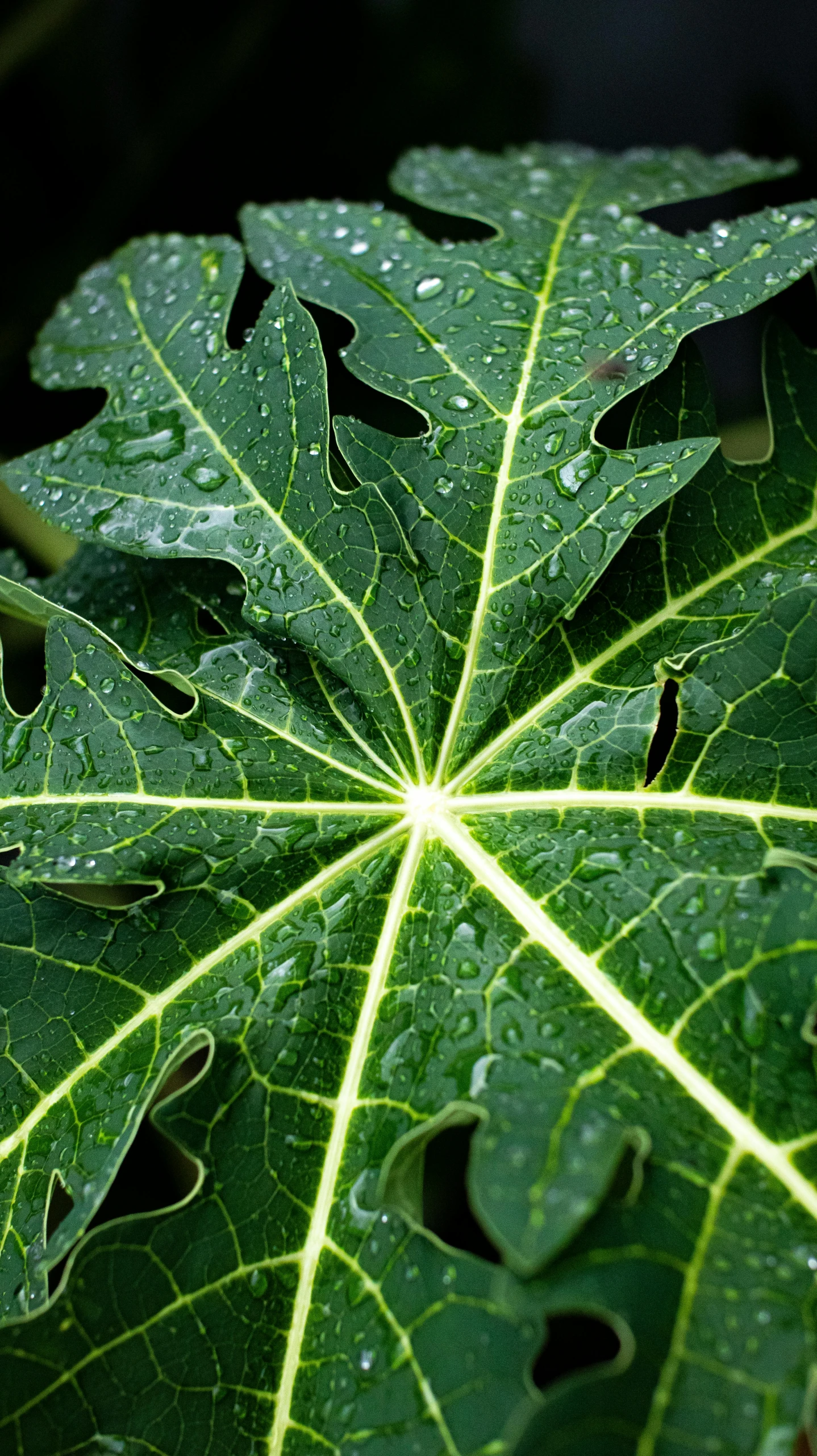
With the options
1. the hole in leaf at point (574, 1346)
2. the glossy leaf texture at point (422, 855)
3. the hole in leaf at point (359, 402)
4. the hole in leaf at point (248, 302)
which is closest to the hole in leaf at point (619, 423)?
the glossy leaf texture at point (422, 855)

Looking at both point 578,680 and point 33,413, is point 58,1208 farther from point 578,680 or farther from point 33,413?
point 33,413

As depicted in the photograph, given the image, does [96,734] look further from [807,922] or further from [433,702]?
[807,922]

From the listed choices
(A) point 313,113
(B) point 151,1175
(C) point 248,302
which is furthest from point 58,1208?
(A) point 313,113

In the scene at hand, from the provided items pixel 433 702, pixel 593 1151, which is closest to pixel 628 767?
pixel 433 702

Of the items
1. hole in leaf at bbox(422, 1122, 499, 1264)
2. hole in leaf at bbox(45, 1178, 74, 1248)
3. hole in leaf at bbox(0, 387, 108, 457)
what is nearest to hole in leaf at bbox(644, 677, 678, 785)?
hole in leaf at bbox(422, 1122, 499, 1264)

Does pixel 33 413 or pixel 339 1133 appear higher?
pixel 33 413

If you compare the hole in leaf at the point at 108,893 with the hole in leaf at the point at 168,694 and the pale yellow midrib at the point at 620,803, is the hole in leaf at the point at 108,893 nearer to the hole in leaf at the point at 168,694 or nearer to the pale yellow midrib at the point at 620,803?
the hole in leaf at the point at 168,694

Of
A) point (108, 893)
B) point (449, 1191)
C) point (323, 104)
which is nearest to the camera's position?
point (449, 1191)
